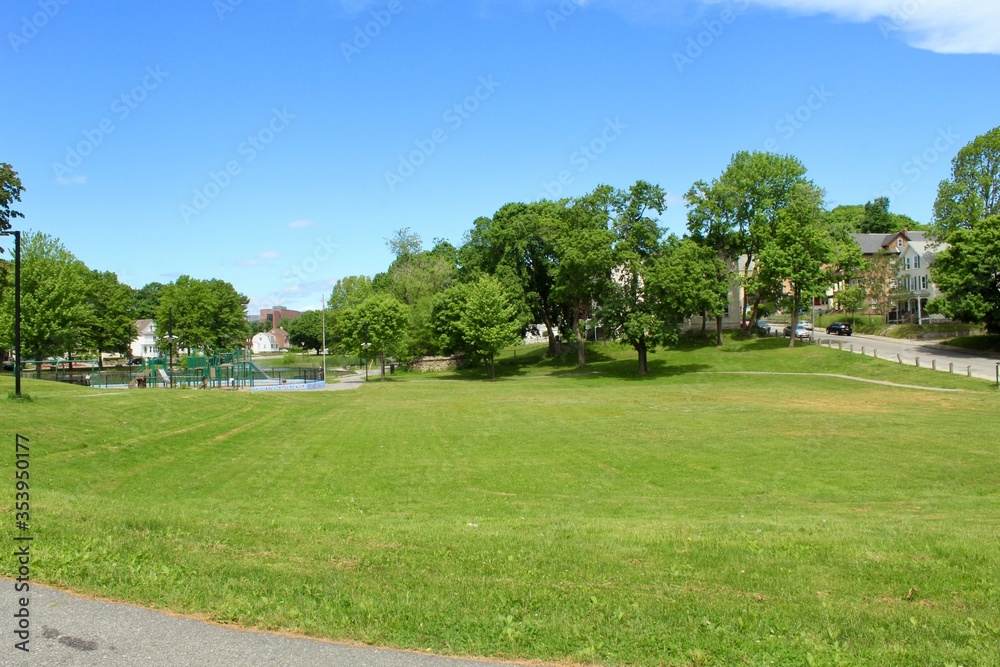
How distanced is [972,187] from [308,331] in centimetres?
11262

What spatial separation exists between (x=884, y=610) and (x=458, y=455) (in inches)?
641

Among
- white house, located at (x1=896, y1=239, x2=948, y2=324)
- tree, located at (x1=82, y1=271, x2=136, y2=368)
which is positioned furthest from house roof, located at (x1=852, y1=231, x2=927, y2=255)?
tree, located at (x1=82, y1=271, x2=136, y2=368)

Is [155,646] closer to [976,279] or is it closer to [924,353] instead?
[924,353]

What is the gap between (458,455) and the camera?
22234mm

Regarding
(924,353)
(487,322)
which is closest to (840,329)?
(924,353)

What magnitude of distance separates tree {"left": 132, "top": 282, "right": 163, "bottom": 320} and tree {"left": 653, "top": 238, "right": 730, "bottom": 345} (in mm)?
100859

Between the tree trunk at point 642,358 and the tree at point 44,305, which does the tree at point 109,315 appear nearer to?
the tree at point 44,305

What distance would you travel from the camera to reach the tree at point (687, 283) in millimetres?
57375

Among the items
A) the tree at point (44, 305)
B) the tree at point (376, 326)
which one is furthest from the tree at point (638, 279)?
the tree at point (44, 305)

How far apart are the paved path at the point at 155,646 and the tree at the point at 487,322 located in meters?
56.6

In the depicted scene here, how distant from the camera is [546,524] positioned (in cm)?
1206

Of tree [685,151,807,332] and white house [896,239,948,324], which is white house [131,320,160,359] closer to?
tree [685,151,807,332]

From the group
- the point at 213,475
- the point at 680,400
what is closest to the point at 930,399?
the point at 680,400

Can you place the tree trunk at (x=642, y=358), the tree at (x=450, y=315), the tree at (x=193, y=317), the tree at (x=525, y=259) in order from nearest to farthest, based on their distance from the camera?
1. the tree trunk at (x=642, y=358)
2. the tree at (x=450, y=315)
3. the tree at (x=525, y=259)
4. the tree at (x=193, y=317)
